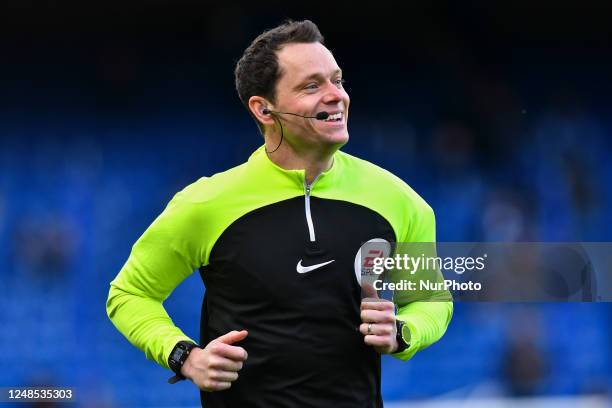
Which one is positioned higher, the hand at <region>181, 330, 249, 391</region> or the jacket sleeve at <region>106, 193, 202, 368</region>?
the jacket sleeve at <region>106, 193, 202, 368</region>

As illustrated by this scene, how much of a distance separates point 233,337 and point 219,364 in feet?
0.35

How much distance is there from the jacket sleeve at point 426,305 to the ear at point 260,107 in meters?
0.52

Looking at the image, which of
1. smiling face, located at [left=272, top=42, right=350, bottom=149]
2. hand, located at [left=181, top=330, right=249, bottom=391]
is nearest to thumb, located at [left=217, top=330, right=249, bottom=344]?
hand, located at [left=181, top=330, right=249, bottom=391]

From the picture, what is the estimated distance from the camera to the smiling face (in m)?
2.91

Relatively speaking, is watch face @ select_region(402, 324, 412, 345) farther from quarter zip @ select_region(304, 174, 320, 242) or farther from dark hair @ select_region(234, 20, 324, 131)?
dark hair @ select_region(234, 20, 324, 131)

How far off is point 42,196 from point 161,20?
4.38 feet

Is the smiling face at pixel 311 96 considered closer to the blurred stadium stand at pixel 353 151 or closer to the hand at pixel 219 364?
the hand at pixel 219 364

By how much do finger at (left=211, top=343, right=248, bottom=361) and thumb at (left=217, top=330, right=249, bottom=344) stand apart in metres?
0.04

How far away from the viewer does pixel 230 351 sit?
2660mm

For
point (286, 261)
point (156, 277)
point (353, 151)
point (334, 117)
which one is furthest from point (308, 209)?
point (353, 151)

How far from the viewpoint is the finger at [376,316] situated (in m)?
2.67

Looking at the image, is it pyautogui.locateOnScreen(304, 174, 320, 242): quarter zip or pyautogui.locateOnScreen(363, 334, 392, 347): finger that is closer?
pyautogui.locateOnScreen(363, 334, 392, 347): finger

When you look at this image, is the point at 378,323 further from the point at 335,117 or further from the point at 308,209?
the point at 335,117

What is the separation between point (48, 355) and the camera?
6.01m
